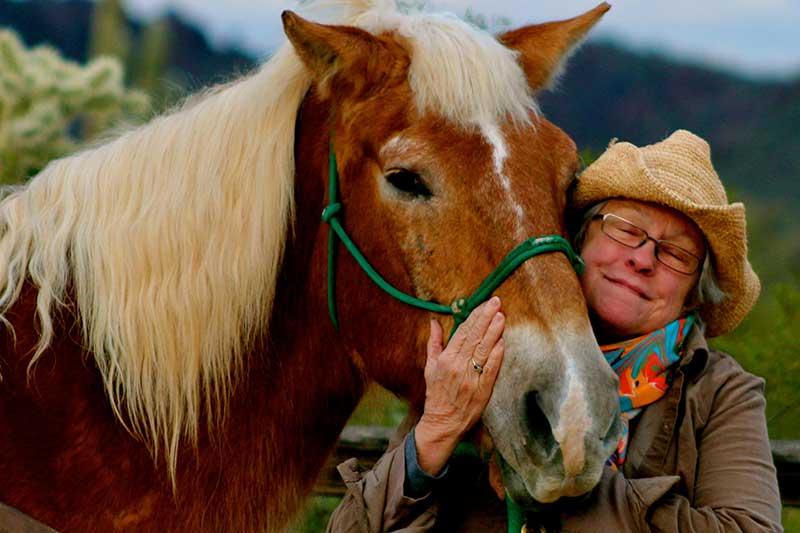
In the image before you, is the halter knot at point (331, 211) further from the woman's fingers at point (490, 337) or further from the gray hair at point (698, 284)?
the gray hair at point (698, 284)

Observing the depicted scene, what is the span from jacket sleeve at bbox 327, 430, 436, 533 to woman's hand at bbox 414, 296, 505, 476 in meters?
0.10

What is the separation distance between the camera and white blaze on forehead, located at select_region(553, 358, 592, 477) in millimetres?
2021

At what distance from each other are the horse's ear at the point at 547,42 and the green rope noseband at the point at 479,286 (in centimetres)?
61

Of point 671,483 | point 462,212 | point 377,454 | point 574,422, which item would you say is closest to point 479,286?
point 462,212

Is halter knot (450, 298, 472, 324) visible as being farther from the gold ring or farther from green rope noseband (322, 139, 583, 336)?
the gold ring

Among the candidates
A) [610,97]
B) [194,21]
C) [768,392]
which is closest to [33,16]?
[194,21]

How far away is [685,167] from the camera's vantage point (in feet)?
8.54

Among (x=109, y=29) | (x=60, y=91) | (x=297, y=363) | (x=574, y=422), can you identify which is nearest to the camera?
(x=574, y=422)

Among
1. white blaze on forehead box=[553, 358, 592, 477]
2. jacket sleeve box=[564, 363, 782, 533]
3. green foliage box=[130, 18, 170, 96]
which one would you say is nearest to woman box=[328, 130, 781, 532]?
jacket sleeve box=[564, 363, 782, 533]

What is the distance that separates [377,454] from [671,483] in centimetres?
209

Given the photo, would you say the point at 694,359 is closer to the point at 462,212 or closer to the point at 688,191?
the point at 688,191

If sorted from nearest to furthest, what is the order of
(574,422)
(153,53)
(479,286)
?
(574,422) → (479,286) → (153,53)

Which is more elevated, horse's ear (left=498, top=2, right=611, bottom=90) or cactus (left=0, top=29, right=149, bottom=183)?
horse's ear (left=498, top=2, right=611, bottom=90)

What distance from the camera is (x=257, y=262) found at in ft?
8.20
